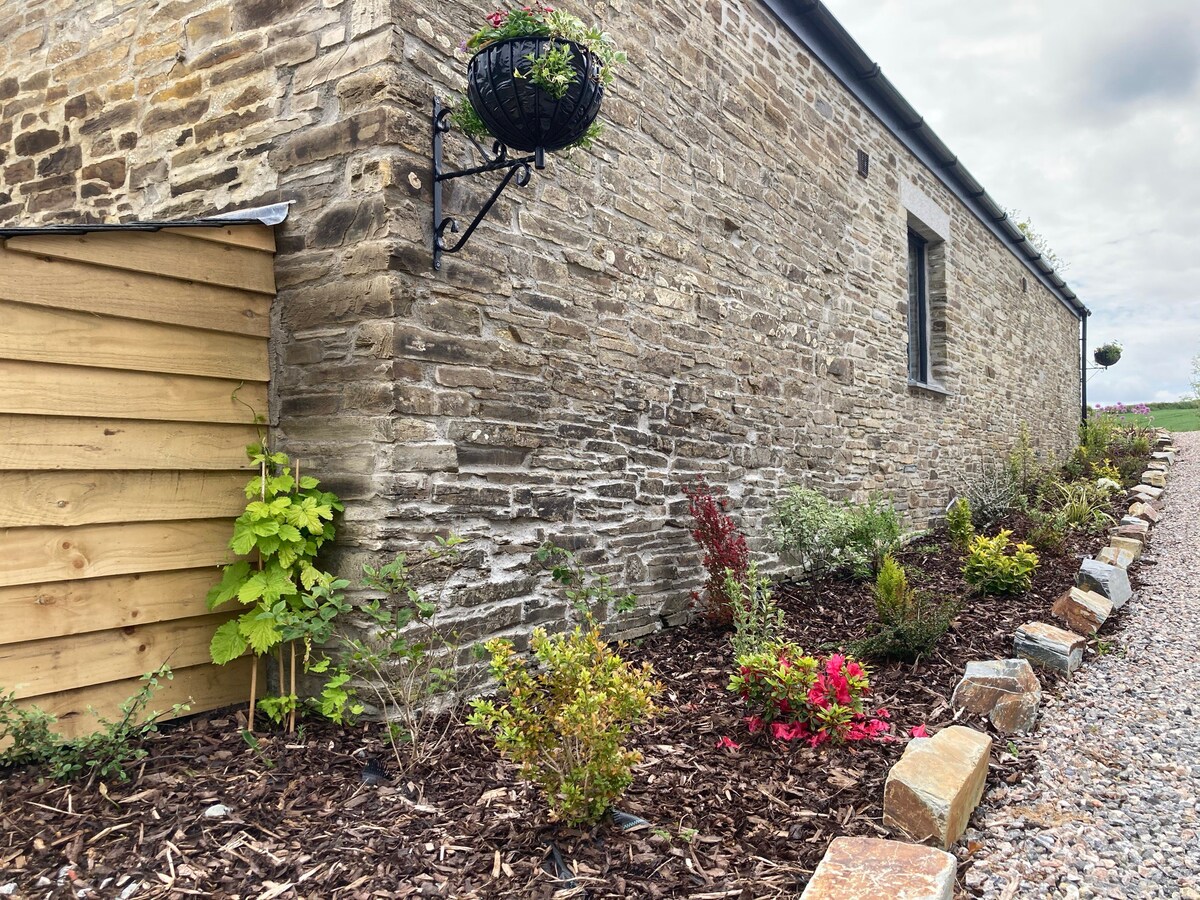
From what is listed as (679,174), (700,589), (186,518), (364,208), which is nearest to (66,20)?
(364,208)

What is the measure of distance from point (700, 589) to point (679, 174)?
8.49 feet

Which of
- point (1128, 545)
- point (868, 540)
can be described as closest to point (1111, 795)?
point (868, 540)

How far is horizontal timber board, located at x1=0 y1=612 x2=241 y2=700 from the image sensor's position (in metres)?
2.62

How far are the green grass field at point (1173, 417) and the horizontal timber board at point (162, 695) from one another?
18.9 m

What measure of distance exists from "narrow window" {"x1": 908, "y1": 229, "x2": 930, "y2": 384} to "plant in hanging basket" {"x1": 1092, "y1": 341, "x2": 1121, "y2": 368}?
14.6 metres

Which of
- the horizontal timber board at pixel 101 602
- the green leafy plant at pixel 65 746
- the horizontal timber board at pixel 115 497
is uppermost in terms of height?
the horizontal timber board at pixel 115 497

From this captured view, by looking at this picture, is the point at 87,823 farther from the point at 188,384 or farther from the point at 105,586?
the point at 188,384

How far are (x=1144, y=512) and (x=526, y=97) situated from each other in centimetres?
833

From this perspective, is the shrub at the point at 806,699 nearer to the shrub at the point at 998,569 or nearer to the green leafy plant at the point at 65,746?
the green leafy plant at the point at 65,746

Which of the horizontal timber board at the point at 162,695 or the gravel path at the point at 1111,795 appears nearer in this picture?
the gravel path at the point at 1111,795

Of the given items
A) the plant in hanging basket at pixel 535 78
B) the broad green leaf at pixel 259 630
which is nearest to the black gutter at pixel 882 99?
the plant in hanging basket at pixel 535 78

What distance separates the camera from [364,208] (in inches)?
121

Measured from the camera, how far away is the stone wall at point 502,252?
310cm

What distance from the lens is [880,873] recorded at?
2.04 m
